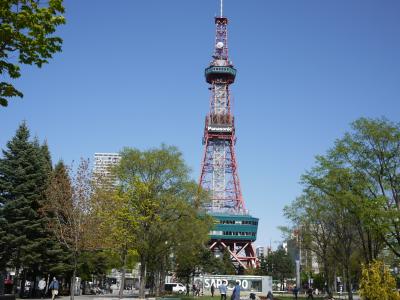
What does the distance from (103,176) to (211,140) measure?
88.5 m

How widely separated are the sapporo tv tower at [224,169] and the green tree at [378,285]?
8781 centimetres

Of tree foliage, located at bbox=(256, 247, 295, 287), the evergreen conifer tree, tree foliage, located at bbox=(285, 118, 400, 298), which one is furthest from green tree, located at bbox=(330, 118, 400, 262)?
tree foliage, located at bbox=(256, 247, 295, 287)

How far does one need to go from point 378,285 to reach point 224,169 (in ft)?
326

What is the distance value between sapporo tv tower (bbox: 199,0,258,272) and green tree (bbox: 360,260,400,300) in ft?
288

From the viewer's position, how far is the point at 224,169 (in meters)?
122

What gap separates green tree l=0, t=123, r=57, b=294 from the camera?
38.8 meters

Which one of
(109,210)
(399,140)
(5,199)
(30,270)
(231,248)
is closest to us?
(399,140)

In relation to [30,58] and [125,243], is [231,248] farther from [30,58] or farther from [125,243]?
[30,58]

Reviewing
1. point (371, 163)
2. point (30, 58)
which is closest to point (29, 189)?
point (371, 163)

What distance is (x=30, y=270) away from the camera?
45.8 meters

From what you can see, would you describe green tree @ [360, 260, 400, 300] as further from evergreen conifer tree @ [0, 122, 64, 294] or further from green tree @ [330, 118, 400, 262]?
evergreen conifer tree @ [0, 122, 64, 294]

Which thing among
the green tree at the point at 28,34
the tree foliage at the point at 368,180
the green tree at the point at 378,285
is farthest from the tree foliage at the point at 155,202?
the green tree at the point at 28,34

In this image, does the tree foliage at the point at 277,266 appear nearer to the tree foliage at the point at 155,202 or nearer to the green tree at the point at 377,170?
the tree foliage at the point at 155,202

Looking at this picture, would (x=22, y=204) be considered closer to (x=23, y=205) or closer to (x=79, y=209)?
(x=23, y=205)
